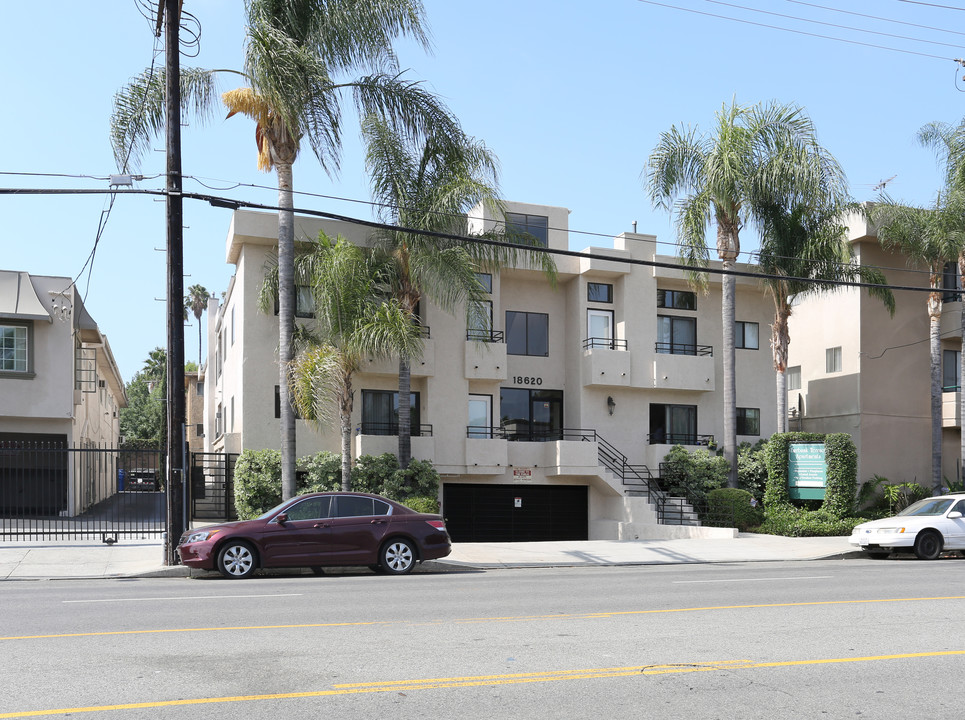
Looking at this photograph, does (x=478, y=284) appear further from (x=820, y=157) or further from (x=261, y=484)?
(x=820, y=157)

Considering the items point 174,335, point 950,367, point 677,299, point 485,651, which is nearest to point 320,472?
point 174,335

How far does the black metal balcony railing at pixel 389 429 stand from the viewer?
28.7 m

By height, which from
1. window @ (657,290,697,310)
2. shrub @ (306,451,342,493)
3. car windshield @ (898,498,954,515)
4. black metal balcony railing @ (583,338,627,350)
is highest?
window @ (657,290,697,310)

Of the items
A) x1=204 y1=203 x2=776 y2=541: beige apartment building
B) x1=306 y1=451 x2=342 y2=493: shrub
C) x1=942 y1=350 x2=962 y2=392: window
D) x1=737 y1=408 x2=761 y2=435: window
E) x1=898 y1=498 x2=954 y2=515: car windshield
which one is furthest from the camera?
x1=942 y1=350 x2=962 y2=392: window

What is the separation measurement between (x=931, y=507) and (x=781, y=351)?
32.3 ft

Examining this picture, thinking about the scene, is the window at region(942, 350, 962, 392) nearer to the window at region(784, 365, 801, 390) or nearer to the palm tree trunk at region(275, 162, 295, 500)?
the window at region(784, 365, 801, 390)

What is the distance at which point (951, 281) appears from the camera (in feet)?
113

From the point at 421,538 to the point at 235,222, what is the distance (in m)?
12.9

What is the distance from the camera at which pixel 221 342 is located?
122ft

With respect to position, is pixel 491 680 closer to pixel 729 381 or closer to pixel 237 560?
pixel 237 560

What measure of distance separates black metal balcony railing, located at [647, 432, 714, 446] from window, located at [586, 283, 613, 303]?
4.75 metres

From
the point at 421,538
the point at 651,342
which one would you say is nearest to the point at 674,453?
the point at 651,342

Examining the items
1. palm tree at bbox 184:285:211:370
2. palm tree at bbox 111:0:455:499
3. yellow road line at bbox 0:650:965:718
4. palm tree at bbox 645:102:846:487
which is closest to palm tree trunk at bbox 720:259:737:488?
→ palm tree at bbox 645:102:846:487

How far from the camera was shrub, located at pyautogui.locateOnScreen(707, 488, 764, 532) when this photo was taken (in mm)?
28000
